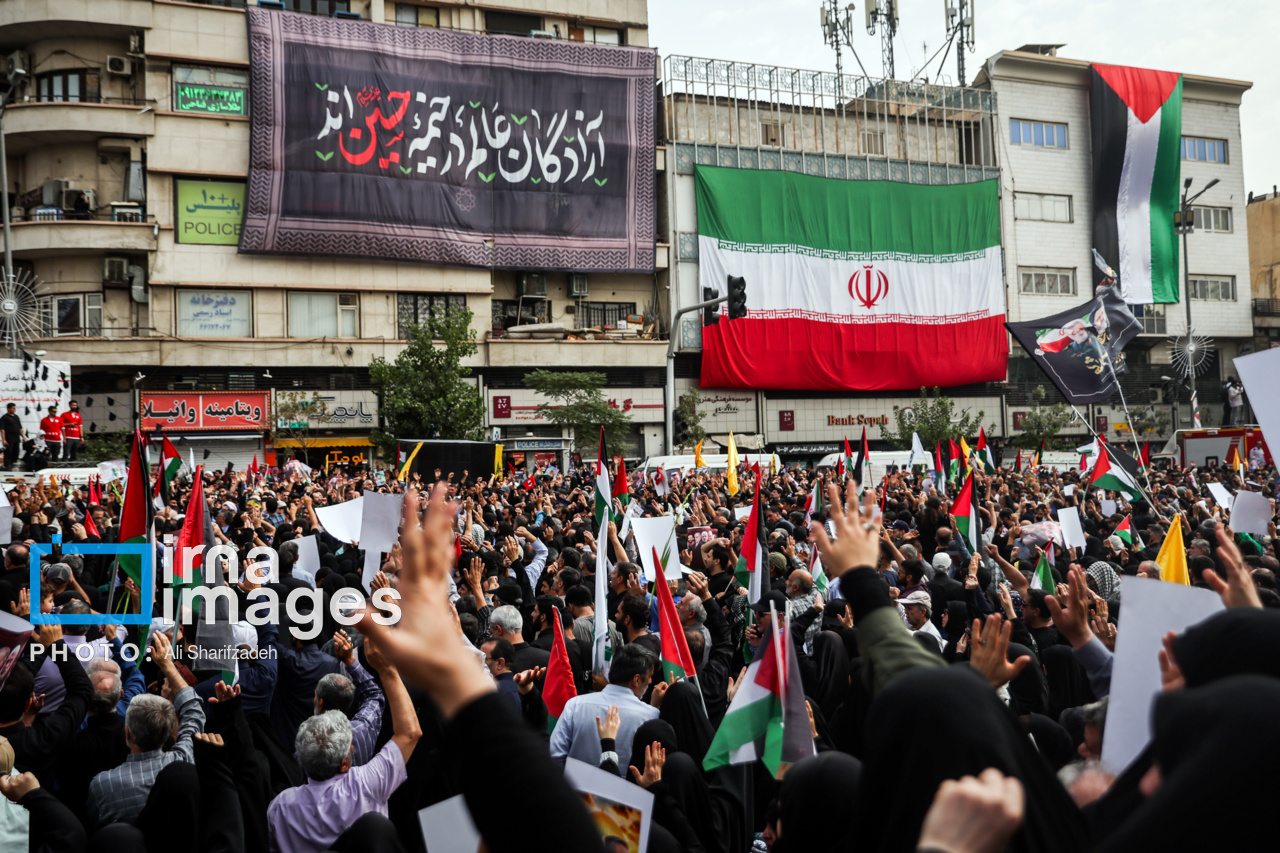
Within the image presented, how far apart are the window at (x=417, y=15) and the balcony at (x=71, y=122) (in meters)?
10.4

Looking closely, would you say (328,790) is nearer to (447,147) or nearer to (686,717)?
(686,717)

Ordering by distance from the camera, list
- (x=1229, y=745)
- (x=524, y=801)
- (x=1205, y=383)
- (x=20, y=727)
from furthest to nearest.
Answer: (x=1205, y=383)
(x=20, y=727)
(x=524, y=801)
(x=1229, y=745)

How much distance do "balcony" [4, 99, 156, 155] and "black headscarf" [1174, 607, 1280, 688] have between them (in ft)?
129

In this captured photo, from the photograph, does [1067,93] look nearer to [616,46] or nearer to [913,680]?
[616,46]

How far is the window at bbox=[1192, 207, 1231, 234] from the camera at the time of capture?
173 ft

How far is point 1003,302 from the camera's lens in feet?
159

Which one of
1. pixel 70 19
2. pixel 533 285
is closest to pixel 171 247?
pixel 70 19

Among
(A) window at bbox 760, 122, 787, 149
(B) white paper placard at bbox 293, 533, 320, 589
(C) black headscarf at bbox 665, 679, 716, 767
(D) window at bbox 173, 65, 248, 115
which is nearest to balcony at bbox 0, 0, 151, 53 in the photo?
(D) window at bbox 173, 65, 248, 115

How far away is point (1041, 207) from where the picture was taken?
49.7m

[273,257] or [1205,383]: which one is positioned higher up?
[273,257]

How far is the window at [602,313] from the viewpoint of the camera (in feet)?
139

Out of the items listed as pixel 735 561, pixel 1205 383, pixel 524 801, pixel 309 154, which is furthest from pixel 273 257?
pixel 1205 383

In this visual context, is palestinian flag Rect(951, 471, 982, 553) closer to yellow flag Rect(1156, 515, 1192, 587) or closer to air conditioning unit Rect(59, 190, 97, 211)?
yellow flag Rect(1156, 515, 1192, 587)

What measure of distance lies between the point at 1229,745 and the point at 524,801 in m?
0.93
